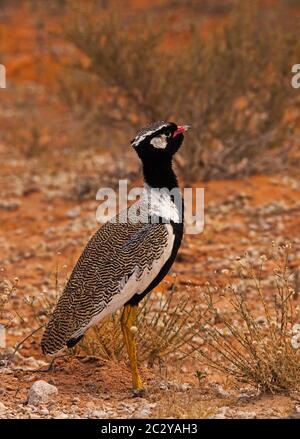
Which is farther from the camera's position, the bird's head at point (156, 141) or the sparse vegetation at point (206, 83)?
the sparse vegetation at point (206, 83)

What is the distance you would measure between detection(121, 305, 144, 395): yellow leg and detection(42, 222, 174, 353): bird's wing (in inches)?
6.4

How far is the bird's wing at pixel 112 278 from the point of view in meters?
4.27

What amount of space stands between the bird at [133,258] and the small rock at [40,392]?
18 centimetres

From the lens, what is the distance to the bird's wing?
427 centimetres

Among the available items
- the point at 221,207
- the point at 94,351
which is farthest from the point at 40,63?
the point at 94,351

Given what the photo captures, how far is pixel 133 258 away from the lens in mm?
4309

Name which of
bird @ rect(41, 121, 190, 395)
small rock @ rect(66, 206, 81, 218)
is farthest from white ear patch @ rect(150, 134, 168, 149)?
small rock @ rect(66, 206, 81, 218)

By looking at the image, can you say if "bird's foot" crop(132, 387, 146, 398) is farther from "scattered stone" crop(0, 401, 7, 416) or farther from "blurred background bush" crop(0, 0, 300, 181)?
"blurred background bush" crop(0, 0, 300, 181)

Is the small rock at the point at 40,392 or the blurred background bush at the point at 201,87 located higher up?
the blurred background bush at the point at 201,87

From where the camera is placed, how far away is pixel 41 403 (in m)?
4.18

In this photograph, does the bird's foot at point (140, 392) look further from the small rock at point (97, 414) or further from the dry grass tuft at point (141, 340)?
the dry grass tuft at point (141, 340)

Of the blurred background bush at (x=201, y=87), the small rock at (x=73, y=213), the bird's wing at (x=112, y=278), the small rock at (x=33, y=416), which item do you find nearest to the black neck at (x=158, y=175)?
the bird's wing at (x=112, y=278)

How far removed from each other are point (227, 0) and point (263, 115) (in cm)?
1317

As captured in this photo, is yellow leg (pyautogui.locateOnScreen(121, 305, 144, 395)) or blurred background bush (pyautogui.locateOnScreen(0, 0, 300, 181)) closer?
yellow leg (pyautogui.locateOnScreen(121, 305, 144, 395))
